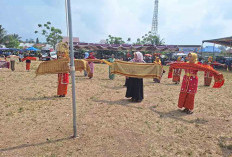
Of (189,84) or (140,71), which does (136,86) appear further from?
(189,84)

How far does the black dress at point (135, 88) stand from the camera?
7.11m

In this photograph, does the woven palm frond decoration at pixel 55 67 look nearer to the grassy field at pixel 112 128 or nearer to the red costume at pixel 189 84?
the grassy field at pixel 112 128

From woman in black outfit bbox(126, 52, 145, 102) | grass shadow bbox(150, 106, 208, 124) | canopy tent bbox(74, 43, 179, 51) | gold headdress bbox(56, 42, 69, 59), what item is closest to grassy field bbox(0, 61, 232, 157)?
grass shadow bbox(150, 106, 208, 124)

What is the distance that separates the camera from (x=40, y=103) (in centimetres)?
671

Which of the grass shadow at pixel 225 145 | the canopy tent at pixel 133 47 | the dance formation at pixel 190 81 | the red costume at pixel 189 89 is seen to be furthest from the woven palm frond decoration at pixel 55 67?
the canopy tent at pixel 133 47

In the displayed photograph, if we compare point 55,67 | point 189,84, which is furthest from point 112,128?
point 189,84

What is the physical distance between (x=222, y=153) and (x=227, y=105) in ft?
13.6

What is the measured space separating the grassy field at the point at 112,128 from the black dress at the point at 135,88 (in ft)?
0.95

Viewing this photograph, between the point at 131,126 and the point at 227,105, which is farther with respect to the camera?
the point at 227,105

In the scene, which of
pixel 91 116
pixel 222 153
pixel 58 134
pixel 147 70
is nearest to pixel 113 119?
pixel 91 116

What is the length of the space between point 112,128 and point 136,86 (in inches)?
105

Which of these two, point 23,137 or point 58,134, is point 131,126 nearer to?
point 58,134

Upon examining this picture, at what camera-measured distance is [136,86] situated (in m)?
7.11

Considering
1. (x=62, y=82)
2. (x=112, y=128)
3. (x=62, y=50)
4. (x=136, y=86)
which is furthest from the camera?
(x=62, y=82)
